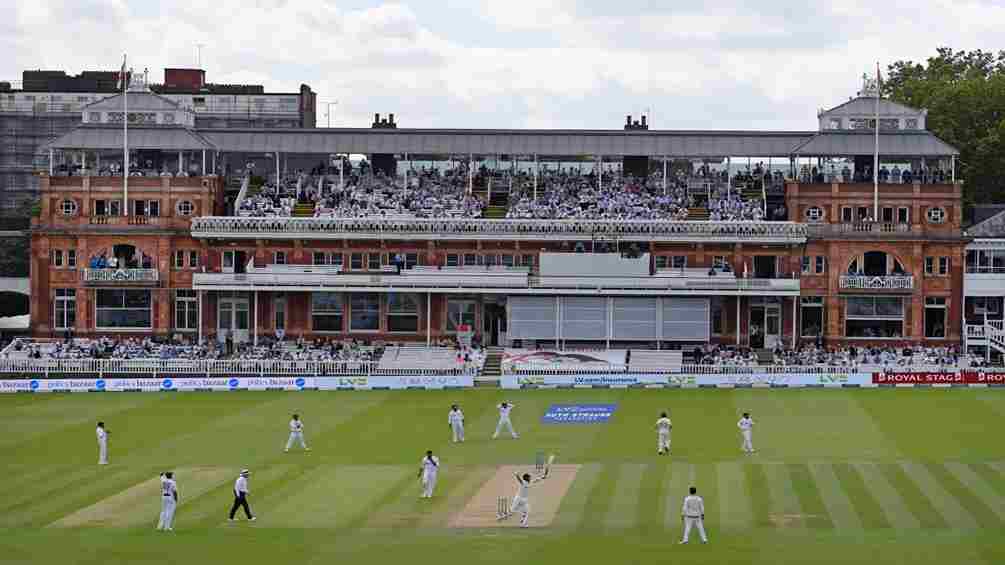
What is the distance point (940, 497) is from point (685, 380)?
3138 cm

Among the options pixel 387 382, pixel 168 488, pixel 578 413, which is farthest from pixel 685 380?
pixel 168 488

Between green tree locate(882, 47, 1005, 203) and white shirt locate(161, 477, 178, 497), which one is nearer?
white shirt locate(161, 477, 178, 497)

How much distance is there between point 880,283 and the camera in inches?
3430

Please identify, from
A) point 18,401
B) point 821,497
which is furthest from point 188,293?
point 821,497

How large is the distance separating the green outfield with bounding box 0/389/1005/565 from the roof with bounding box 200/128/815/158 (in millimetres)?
20493

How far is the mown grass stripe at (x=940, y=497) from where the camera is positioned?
4331cm

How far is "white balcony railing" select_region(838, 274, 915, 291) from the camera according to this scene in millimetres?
87000

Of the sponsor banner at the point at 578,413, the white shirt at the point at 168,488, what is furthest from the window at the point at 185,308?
the white shirt at the point at 168,488

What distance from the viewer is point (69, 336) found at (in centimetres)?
8912

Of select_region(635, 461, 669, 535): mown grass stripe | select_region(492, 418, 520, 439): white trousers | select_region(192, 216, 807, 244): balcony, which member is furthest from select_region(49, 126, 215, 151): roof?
select_region(635, 461, 669, 535): mown grass stripe

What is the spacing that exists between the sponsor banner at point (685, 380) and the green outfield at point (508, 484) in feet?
6.90

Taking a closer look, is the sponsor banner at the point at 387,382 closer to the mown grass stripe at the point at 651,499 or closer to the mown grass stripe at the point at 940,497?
the mown grass stripe at the point at 651,499

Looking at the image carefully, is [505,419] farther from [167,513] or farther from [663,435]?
[167,513]

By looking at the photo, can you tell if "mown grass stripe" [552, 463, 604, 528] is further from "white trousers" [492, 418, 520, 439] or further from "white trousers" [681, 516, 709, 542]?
"white trousers" [492, 418, 520, 439]
